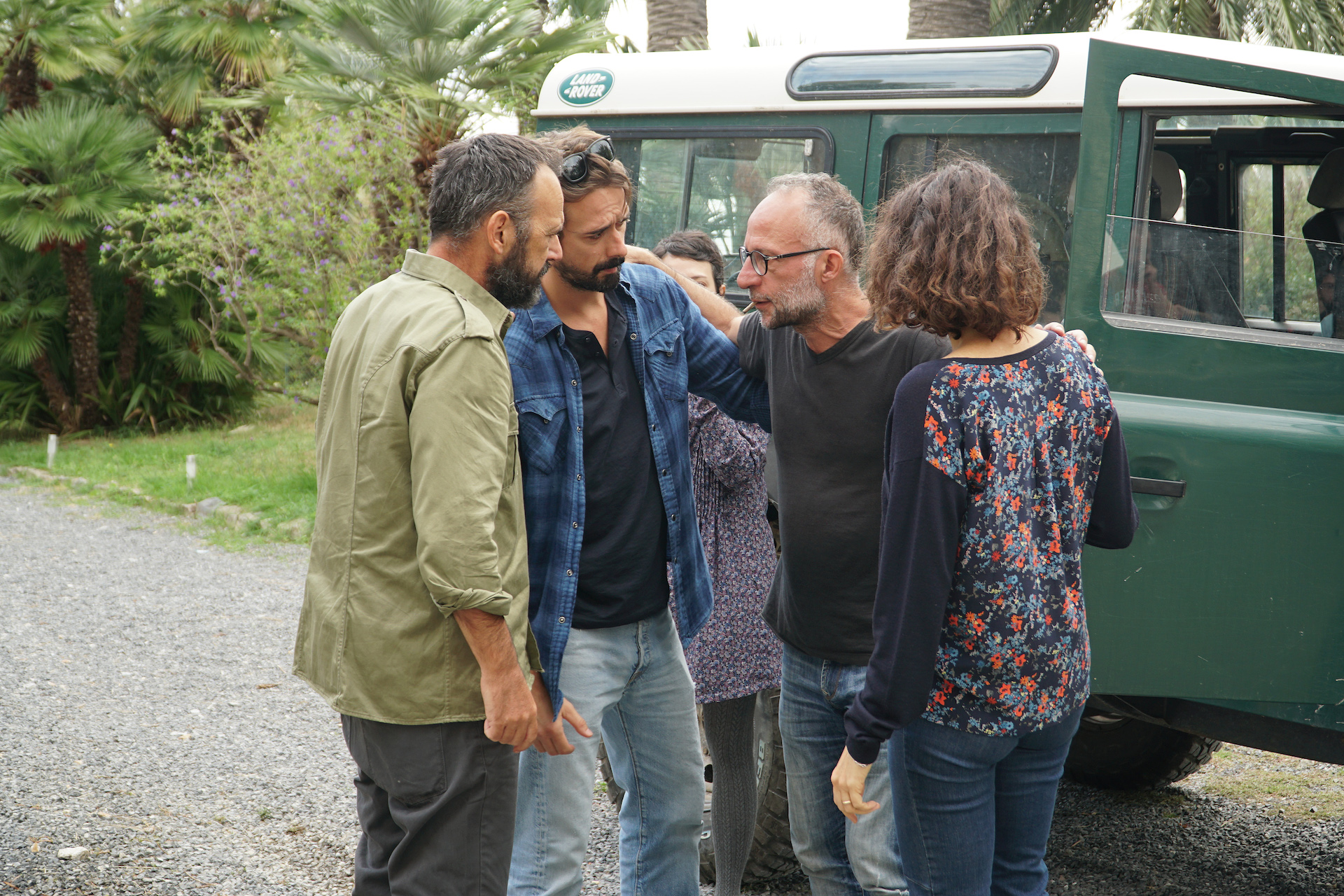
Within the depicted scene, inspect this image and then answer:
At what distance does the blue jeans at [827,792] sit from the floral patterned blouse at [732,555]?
0.41 meters

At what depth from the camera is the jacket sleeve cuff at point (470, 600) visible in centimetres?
194

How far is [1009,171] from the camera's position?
3402 mm

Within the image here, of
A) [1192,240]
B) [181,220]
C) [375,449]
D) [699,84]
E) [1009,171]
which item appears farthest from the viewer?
[181,220]

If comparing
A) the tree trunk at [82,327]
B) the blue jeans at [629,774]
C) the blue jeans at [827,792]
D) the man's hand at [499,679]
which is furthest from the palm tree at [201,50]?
the man's hand at [499,679]

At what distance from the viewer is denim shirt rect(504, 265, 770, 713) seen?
2379 mm

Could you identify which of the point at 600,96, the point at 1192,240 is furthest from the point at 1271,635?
the point at 600,96

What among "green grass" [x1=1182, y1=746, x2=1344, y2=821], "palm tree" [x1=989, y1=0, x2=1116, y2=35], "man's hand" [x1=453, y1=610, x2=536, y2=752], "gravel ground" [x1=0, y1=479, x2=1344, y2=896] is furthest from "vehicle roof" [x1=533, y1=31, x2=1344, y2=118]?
"palm tree" [x1=989, y1=0, x2=1116, y2=35]

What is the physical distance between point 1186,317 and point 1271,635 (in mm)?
782

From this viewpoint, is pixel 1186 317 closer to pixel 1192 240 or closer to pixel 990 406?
pixel 1192 240

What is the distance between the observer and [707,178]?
397 cm

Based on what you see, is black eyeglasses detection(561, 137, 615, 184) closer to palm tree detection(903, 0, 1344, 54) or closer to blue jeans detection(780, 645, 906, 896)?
blue jeans detection(780, 645, 906, 896)

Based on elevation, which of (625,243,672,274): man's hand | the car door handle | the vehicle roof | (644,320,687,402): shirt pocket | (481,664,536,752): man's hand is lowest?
(481,664,536,752): man's hand

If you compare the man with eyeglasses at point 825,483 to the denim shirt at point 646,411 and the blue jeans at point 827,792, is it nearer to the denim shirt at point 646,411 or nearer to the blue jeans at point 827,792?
the blue jeans at point 827,792

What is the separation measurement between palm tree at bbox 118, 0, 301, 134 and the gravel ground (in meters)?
8.61
